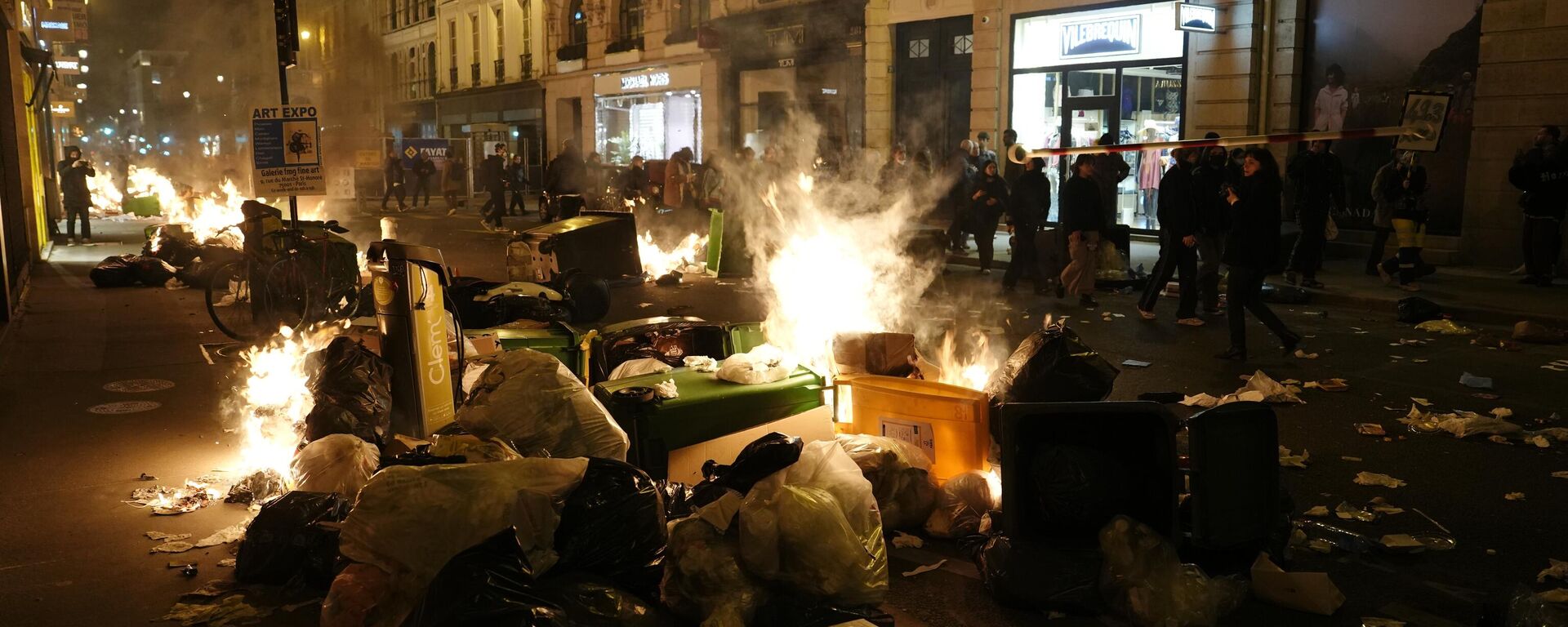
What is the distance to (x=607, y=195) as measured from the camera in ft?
86.2

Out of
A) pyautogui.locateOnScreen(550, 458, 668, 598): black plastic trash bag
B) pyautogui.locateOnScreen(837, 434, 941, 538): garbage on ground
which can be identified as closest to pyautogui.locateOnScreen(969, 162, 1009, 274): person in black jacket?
pyautogui.locateOnScreen(837, 434, 941, 538): garbage on ground

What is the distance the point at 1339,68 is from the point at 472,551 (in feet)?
51.2

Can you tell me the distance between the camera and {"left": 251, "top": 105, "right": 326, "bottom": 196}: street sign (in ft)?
38.7

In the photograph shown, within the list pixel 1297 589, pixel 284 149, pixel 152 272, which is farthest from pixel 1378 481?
pixel 152 272

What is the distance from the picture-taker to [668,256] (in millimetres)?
16594

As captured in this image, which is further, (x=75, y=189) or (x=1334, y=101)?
(x=75, y=189)

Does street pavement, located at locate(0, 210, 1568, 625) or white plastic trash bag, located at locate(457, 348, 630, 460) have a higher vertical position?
white plastic trash bag, located at locate(457, 348, 630, 460)

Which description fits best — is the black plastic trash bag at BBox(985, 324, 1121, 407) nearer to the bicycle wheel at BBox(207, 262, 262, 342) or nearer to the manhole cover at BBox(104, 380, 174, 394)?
the manhole cover at BBox(104, 380, 174, 394)

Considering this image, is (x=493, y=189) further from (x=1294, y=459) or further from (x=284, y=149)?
(x=1294, y=459)

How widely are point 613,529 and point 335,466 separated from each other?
6.04ft

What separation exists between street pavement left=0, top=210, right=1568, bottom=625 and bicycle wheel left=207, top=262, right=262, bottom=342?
27cm

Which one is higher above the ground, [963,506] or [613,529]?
[613,529]

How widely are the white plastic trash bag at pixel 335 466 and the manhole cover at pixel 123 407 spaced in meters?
3.28

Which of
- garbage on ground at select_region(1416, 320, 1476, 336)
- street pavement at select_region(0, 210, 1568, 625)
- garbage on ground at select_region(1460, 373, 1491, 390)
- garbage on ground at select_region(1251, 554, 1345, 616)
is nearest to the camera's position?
garbage on ground at select_region(1251, 554, 1345, 616)
